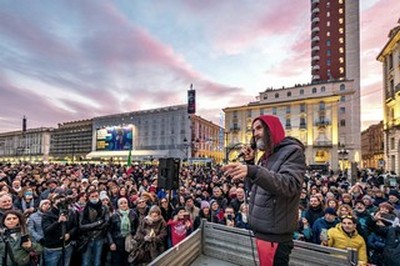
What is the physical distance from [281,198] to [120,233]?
14.2ft

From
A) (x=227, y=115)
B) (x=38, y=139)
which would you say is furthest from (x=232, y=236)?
(x=38, y=139)

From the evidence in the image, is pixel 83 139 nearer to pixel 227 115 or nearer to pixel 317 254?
pixel 227 115

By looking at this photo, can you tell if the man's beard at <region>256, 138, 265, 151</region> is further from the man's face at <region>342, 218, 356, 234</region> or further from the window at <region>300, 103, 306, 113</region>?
the window at <region>300, 103, 306, 113</region>

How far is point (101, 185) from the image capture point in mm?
9023

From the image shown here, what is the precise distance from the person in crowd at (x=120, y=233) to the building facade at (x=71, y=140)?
91271mm

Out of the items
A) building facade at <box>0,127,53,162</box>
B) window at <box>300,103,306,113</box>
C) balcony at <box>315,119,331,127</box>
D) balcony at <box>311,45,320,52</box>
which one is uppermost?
balcony at <box>311,45,320,52</box>

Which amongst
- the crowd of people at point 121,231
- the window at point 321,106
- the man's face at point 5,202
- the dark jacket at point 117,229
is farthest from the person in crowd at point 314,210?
the window at point 321,106

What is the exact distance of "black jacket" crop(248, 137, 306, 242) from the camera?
5.55 ft

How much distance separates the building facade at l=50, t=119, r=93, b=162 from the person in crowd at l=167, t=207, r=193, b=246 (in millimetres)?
91793

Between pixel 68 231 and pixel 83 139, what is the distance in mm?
98334

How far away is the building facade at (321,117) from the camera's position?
50.6 m

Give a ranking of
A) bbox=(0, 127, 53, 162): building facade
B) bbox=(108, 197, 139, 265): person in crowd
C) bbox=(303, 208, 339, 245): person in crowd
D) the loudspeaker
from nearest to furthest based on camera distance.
A: bbox=(303, 208, 339, 245): person in crowd < bbox=(108, 197, 139, 265): person in crowd < the loudspeaker < bbox=(0, 127, 53, 162): building facade

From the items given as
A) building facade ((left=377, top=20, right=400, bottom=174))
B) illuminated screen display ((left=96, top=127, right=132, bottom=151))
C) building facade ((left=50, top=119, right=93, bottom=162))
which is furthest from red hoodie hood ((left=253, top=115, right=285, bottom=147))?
building facade ((left=50, top=119, right=93, bottom=162))

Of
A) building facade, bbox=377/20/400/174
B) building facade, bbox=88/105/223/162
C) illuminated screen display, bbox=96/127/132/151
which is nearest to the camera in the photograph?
building facade, bbox=377/20/400/174
